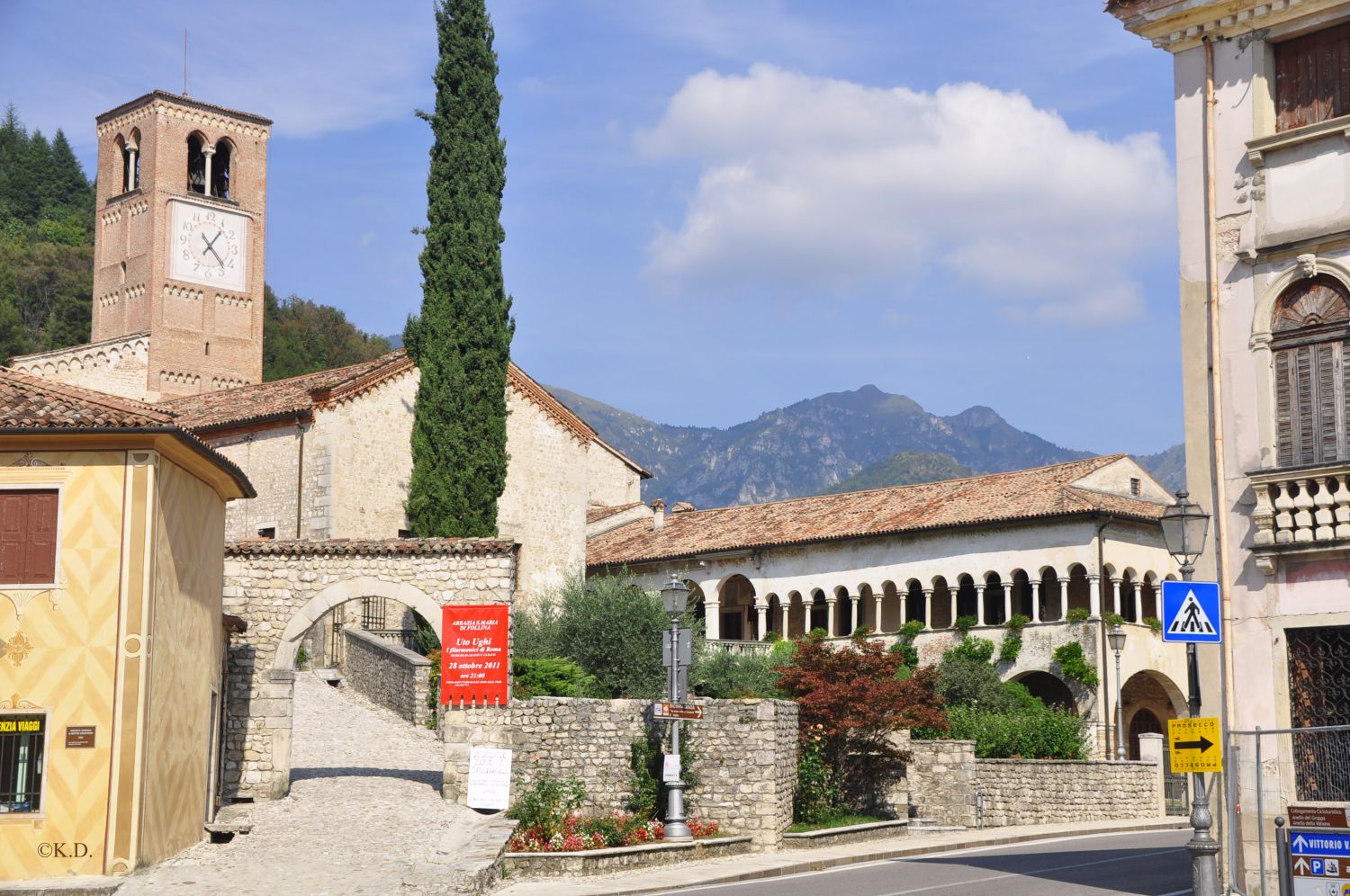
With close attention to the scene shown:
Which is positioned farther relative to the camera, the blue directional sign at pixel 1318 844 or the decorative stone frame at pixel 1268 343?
the decorative stone frame at pixel 1268 343

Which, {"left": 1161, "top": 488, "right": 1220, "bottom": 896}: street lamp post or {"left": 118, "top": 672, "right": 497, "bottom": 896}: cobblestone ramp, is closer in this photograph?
{"left": 1161, "top": 488, "right": 1220, "bottom": 896}: street lamp post

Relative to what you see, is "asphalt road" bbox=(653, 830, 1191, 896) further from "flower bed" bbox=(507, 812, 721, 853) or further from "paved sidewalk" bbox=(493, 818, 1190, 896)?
"flower bed" bbox=(507, 812, 721, 853)

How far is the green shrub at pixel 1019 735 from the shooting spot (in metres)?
37.5

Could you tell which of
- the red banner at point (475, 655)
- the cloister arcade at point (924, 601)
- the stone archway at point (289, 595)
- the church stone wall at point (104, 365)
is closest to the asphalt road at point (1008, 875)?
the red banner at point (475, 655)

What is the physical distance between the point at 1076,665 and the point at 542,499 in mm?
17260

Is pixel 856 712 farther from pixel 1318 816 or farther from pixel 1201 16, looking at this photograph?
pixel 1318 816

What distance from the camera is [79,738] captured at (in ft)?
65.5

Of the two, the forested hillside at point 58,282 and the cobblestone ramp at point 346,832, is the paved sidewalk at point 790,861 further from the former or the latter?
the forested hillside at point 58,282

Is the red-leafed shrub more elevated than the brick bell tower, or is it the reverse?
the brick bell tower

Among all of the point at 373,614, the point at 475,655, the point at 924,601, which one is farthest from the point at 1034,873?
the point at 924,601

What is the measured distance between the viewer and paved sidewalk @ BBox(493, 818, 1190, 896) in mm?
22016

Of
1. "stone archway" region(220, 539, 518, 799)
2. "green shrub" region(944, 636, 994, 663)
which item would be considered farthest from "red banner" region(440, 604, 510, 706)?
"green shrub" region(944, 636, 994, 663)

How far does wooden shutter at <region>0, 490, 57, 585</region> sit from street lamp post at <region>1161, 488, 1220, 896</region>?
14.2 meters

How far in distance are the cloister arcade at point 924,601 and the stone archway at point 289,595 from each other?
2385 cm
